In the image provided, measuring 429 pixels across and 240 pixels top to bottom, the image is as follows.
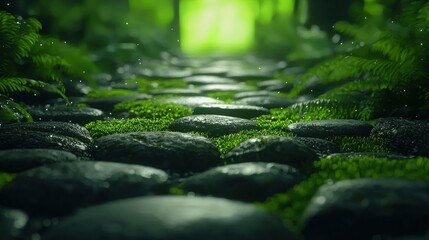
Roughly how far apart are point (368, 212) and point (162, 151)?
4.13ft

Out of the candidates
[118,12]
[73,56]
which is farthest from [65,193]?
[118,12]

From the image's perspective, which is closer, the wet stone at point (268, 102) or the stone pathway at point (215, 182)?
the stone pathway at point (215, 182)

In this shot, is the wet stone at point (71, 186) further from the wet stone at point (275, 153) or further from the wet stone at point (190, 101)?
the wet stone at point (190, 101)

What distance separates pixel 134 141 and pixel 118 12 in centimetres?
1584

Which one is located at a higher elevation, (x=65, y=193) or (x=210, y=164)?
(x=65, y=193)

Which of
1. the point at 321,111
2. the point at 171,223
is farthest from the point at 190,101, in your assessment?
the point at 171,223

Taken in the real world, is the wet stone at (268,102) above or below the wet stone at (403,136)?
below

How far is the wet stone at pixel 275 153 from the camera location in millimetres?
2488

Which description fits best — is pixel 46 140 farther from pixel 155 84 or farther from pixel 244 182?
pixel 155 84

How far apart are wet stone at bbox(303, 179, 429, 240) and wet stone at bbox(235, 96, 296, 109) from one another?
10.5 ft

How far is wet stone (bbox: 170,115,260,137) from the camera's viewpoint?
343 cm

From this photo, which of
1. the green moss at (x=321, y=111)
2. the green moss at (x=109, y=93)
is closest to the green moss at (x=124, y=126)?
the green moss at (x=321, y=111)

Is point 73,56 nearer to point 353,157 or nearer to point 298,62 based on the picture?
point 353,157

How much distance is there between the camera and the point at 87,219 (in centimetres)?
149
